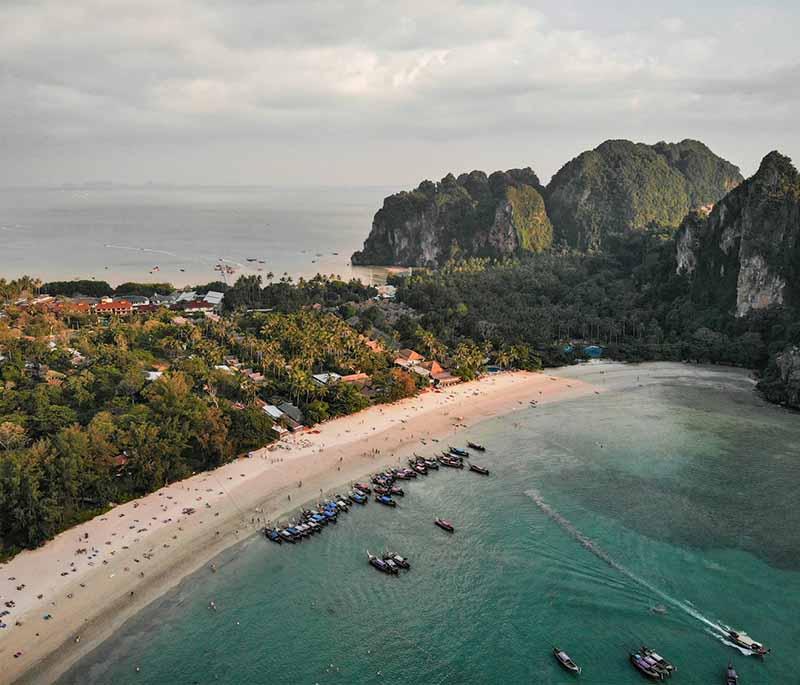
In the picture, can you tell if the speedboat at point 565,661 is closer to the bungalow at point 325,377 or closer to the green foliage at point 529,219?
the bungalow at point 325,377

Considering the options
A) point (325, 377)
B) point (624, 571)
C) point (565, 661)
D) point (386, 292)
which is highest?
point (386, 292)

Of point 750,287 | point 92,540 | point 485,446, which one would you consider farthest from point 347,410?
point 750,287

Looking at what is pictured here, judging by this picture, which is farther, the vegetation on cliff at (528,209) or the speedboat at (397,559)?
the vegetation on cliff at (528,209)

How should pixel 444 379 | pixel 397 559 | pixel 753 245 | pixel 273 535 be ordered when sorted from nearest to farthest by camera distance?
pixel 397 559, pixel 273 535, pixel 444 379, pixel 753 245

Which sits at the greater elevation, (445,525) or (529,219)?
(529,219)

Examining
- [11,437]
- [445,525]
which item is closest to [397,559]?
[445,525]

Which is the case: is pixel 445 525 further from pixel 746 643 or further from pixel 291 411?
pixel 291 411

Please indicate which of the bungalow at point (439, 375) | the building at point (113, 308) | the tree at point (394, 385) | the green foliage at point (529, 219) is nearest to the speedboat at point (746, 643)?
the tree at point (394, 385)
